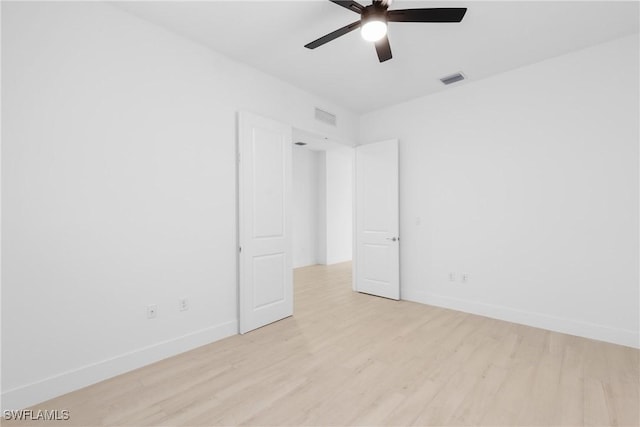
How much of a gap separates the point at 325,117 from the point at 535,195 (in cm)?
283

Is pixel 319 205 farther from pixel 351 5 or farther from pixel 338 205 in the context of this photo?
pixel 351 5

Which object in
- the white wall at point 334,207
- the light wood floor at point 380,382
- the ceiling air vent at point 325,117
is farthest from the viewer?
the white wall at point 334,207

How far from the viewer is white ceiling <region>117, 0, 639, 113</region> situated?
2.43 m

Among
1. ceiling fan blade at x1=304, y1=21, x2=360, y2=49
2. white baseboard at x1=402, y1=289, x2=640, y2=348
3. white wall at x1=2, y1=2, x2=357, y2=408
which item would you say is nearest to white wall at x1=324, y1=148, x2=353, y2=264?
white baseboard at x1=402, y1=289, x2=640, y2=348

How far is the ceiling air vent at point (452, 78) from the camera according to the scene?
360cm

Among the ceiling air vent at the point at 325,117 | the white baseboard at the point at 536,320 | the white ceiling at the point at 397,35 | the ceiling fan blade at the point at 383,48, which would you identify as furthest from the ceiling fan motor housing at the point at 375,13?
the white baseboard at the point at 536,320

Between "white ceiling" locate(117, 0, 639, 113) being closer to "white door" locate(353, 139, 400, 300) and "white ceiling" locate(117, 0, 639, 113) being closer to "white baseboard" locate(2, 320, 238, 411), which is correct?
"white door" locate(353, 139, 400, 300)

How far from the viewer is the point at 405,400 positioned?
200cm

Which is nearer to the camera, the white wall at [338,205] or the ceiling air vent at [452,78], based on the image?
the ceiling air vent at [452,78]

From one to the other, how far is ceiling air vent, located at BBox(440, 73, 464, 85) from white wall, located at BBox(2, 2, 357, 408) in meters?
2.57

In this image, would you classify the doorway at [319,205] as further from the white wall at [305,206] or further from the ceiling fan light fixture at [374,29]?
the ceiling fan light fixture at [374,29]

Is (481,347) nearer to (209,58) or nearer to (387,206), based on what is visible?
(387,206)

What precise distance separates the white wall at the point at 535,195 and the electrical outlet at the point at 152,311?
329 centimetres

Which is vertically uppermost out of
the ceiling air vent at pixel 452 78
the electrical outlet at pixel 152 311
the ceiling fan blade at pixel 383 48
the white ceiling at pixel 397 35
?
the white ceiling at pixel 397 35
